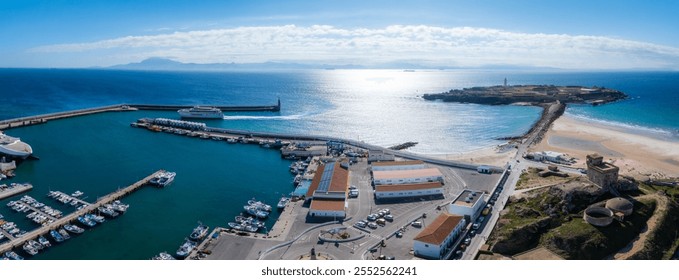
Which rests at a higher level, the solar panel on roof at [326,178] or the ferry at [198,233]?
the solar panel on roof at [326,178]

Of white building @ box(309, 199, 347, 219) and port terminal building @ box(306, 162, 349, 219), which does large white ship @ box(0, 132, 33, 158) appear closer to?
port terminal building @ box(306, 162, 349, 219)

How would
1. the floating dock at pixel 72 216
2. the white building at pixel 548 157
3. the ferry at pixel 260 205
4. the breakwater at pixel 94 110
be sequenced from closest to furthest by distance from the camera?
the floating dock at pixel 72 216
the ferry at pixel 260 205
the white building at pixel 548 157
the breakwater at pixel 94 110

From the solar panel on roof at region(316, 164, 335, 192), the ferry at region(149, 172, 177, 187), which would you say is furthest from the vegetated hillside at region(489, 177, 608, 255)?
the ferry at region(149, 172, 177, 187)

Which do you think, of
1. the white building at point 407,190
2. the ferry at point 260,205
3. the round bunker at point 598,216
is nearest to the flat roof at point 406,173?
the white building at point 407,190

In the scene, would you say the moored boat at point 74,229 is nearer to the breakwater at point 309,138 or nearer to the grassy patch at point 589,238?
the breakwater at point 309,138

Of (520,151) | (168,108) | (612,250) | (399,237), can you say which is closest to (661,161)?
(520,151)

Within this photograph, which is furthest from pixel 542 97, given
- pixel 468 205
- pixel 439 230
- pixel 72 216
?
pixel 72 216

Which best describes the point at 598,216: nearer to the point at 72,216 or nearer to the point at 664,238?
the point at 664,238
